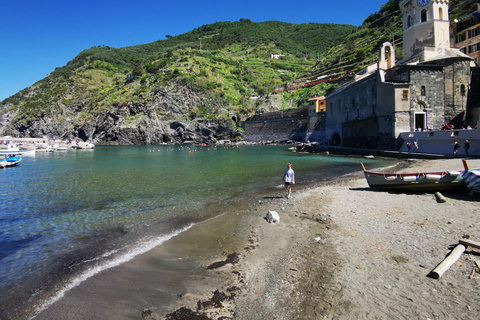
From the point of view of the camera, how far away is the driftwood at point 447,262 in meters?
4.33

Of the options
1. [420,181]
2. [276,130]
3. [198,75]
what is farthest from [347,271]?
[198,75]

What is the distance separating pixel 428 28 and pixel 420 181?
30296 mm

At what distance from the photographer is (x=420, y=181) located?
1038 cm

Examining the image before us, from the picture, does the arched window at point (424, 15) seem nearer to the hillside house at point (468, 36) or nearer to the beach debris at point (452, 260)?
the hillside house at point (468, 36)

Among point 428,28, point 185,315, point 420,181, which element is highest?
point 428,28

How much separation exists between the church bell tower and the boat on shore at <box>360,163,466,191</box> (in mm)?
26518

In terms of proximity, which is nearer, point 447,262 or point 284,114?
point 447,262

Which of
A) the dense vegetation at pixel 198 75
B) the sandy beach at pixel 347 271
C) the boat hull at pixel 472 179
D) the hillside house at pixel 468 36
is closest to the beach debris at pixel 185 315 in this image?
the sandy beach at pixel 347 271

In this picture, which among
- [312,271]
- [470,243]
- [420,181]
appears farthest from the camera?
[420,181]

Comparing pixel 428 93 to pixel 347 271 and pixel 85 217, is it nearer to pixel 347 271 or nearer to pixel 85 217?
pixel 347 271

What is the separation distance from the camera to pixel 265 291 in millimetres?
4562

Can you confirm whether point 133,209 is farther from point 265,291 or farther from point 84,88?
point 84,88

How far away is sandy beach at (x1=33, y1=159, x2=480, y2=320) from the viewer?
13.1 feet

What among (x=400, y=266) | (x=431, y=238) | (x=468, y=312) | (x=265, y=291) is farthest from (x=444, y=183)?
(x=265, y=291)
